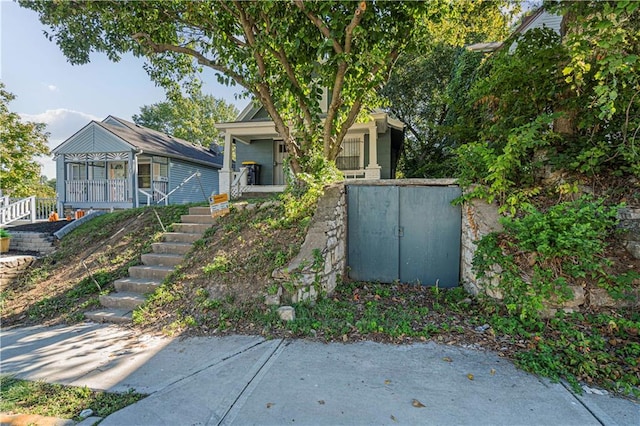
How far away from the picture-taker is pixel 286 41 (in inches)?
195

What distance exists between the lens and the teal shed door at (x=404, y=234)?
4621mm

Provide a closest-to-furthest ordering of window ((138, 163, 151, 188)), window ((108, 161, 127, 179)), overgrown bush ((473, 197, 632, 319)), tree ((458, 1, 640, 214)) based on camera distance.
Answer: overgrown bush ((473, 197, 632, 319)) → tree ((458, 1, 640, 214)) → window ((138, 163, 151, 188)) → window ((108, 161, 127, 179))

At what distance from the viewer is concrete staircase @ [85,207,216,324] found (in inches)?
167

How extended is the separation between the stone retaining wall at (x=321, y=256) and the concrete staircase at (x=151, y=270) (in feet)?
7.42

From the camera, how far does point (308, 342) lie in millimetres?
3188

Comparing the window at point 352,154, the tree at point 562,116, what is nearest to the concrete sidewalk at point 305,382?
the tree at point 562,116

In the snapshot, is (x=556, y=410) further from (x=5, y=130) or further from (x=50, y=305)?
(x=5, y=130)

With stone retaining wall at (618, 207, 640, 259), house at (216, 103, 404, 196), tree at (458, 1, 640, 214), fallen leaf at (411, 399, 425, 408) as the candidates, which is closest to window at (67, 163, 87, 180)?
house at (216, 103, 404, 196)

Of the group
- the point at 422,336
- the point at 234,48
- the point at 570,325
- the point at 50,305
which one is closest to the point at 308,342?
the point at 422,336

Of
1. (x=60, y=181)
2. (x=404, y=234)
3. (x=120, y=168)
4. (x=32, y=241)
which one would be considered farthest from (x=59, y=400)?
(x=120, y=168)

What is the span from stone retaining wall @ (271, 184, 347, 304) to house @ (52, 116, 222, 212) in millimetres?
8042

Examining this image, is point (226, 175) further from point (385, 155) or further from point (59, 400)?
point (59, 400)

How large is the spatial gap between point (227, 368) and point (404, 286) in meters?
3.05

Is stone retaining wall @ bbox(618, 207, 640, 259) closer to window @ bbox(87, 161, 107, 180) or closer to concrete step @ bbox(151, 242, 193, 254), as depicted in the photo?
concrete step @ bbox(151, 242, 193, 254)
